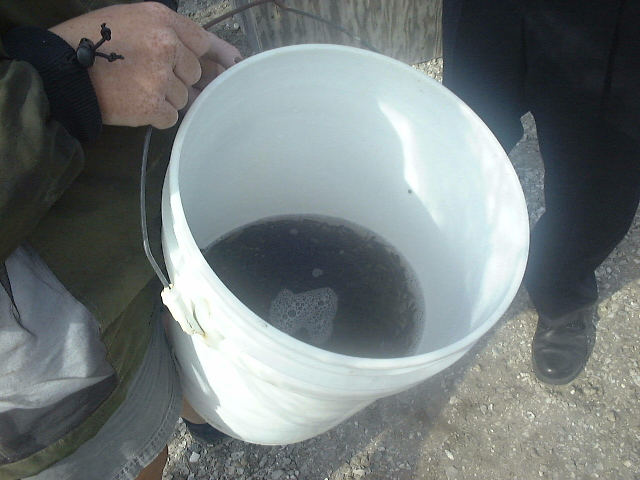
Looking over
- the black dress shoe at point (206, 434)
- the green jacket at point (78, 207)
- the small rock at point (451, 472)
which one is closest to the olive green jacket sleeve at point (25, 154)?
the green jacket at point (78, 207)

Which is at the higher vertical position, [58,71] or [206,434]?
[58,71]

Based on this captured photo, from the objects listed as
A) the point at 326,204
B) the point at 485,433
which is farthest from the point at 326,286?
the point at 485,433

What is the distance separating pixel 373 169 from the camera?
881 millimetres

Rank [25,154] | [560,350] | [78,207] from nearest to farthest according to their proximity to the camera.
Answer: [25,154] → [78,207] → [560,350]

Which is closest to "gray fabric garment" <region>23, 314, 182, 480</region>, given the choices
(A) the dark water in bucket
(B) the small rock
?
(A) the dark water in bucket

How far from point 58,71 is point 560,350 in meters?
1.14

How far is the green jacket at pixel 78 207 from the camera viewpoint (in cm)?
47

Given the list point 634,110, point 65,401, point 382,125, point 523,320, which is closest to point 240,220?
point 382,125

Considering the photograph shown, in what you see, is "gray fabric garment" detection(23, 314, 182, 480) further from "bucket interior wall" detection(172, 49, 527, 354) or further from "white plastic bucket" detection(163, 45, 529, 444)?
"bucket interior wall" detection(172, 49, 527, 354)

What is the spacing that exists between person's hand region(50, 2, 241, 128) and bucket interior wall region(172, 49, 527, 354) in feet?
A: 0.13

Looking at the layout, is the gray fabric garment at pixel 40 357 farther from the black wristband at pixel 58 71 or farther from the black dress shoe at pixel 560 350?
the black dress shoe at pixel 560 350

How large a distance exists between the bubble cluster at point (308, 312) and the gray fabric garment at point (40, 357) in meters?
0.31

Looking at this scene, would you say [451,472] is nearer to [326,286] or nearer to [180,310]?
[326,286]

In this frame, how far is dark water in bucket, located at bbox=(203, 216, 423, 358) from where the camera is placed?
824 millimetres
